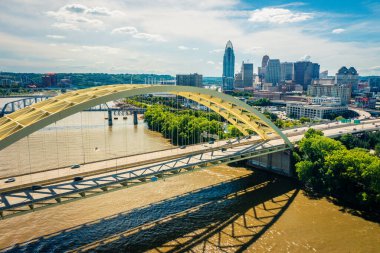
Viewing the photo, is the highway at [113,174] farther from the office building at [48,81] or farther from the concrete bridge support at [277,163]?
the office building at [48,81]

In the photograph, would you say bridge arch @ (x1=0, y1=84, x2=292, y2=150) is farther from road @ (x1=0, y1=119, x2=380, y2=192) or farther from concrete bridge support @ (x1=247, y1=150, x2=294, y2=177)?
concrete bridge support @ (x1=247, y1=150, x2=294, y2=177)

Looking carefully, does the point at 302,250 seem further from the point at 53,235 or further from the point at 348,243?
the point at 53,235

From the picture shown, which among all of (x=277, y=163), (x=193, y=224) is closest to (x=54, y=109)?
(x=193, y=224)

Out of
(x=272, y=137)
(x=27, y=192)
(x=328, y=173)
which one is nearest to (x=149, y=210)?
(x=27, y=192)

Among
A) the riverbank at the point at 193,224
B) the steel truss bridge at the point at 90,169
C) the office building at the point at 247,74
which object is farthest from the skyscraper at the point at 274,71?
the riverbank at the point at 193,224

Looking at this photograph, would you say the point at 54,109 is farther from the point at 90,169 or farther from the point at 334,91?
the point at 334,91

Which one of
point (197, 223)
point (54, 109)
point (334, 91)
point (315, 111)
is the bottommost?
point (197, 223)

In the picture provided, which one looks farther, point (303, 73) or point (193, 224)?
point (303, 73)
